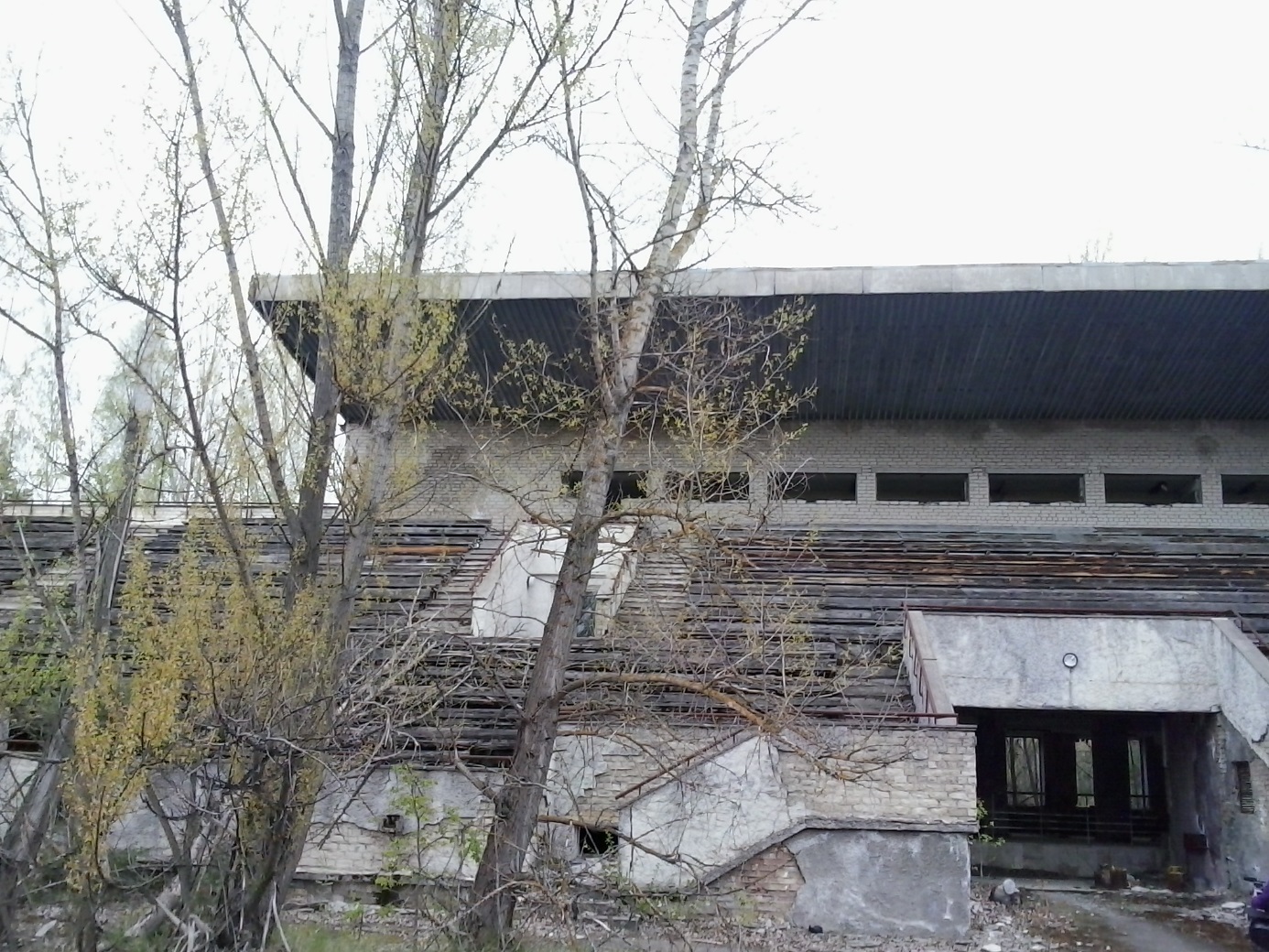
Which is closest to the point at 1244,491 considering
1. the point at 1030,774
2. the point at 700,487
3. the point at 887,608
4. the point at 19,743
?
the point at 1030,774

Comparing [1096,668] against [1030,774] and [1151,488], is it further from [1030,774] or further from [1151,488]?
[1151,488]

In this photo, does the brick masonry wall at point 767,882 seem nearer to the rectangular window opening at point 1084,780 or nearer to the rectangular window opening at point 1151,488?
the rectangular window opening at point 1084,780

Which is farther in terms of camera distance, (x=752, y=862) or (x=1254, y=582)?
(x=1254, y=582)

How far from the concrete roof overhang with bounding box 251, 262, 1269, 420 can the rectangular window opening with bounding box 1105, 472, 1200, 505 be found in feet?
3.21

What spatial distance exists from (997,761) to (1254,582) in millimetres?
4138

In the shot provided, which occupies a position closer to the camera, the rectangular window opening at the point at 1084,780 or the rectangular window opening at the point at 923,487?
the rectangular window opening at the point at 1084,780

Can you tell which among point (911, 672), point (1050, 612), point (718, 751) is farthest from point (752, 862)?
point (1050, 612)

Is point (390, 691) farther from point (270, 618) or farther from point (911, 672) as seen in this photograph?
point (911, 672)

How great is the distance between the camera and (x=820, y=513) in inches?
672

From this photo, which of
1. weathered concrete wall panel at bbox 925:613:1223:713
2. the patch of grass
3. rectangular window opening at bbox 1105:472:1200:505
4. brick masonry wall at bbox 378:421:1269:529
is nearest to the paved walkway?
weathered concrete wall panel at bbox 925:613:1223:713

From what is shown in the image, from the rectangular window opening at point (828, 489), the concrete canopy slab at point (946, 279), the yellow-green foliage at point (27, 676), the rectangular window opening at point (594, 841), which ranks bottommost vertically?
the rectangular window opening at point (594, 841)

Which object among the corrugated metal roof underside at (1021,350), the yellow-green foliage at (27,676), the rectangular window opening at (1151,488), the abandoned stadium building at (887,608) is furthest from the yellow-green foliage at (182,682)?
the rectangular window opening at (1151,488)

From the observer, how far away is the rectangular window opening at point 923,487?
56.9 feet

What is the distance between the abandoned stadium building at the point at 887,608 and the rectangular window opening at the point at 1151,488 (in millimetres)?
59
